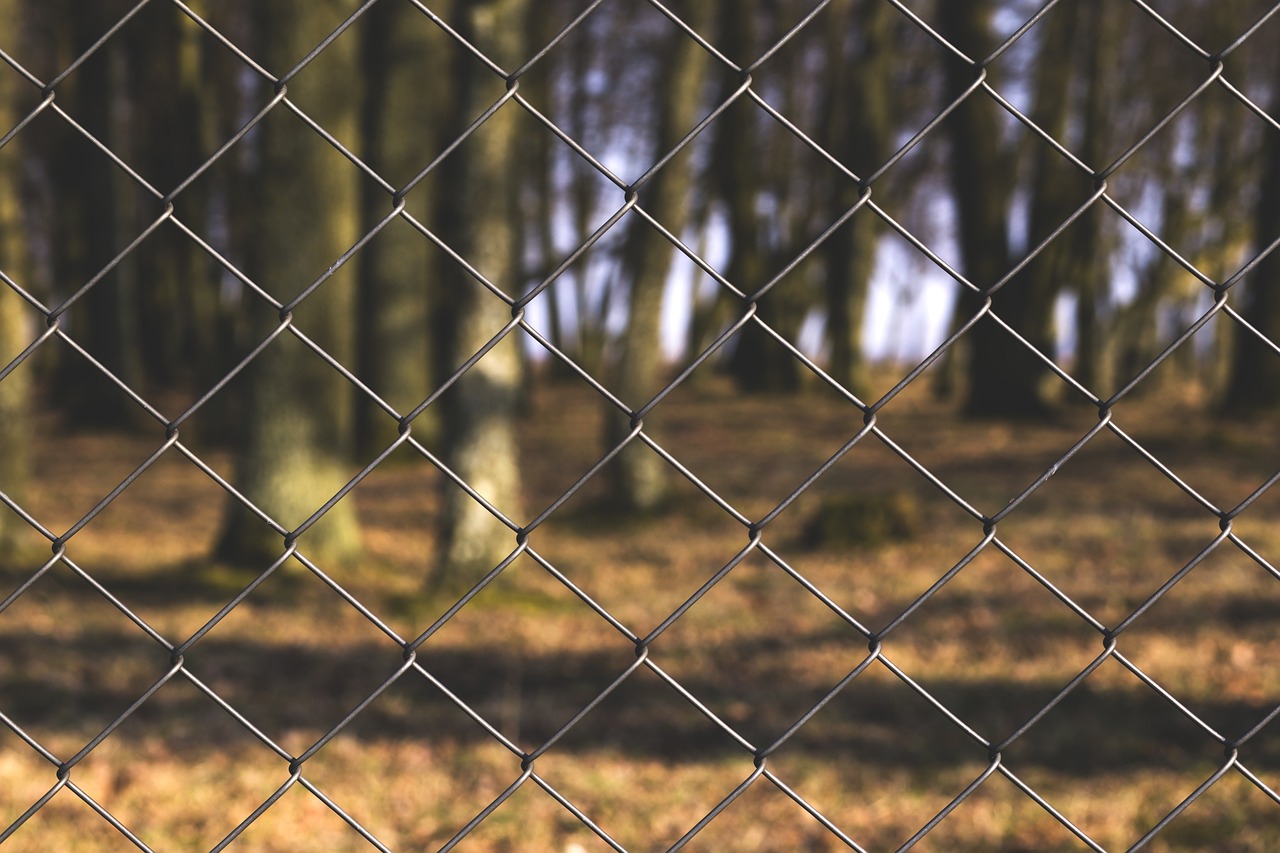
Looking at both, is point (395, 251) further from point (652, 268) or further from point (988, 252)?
point (988, 252)

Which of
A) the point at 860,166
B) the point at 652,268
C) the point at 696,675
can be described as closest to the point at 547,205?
the point at 860,166

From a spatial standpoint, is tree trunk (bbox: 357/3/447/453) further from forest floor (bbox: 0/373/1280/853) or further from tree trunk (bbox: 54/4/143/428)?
tree trunk (bbox: 54/4/143/428)

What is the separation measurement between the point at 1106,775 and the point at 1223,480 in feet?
19.7

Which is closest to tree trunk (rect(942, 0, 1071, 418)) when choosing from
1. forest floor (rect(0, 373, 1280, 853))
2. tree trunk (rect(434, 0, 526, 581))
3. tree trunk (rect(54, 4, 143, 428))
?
forest floor (rect(0, 373, 1280, 853))

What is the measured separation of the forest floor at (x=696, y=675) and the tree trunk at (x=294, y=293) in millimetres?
318

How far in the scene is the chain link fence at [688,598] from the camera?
1.51 meters

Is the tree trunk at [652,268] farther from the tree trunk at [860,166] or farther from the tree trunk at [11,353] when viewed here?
the tree trunk at [860,166]

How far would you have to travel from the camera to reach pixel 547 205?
66.8 ft

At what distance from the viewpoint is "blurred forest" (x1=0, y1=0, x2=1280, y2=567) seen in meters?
7.63

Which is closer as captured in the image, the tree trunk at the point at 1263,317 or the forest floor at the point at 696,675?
the forest floor at the point at 696,675

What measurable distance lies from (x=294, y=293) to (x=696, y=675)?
3452 millimetres

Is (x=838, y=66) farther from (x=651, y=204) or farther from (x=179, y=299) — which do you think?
(x=179, y=299)

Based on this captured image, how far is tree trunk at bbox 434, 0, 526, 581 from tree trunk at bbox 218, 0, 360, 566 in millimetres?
973

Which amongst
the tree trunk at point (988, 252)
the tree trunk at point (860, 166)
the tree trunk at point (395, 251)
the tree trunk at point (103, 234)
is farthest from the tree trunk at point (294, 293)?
the tree trunk at point (860, 166)
